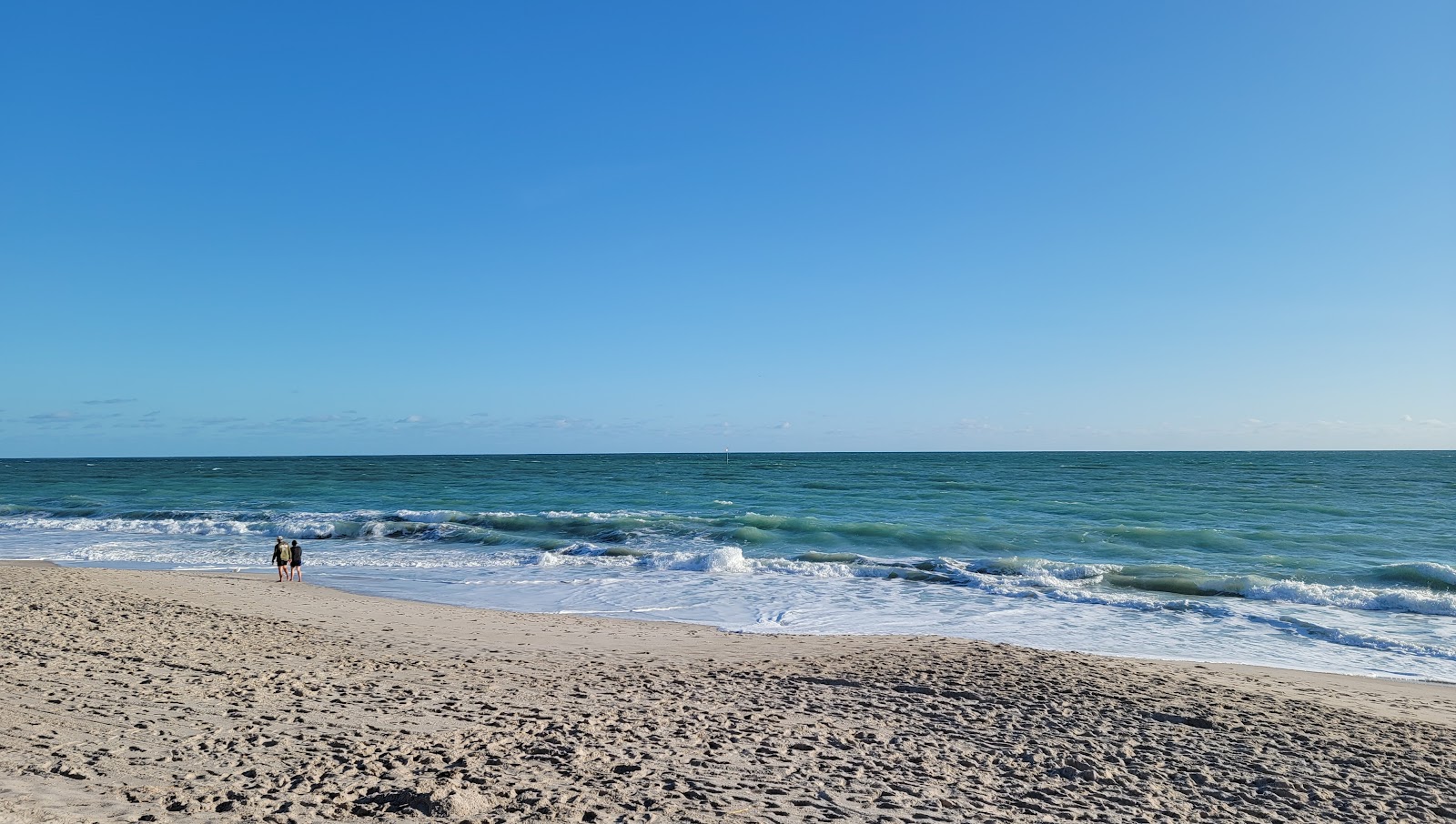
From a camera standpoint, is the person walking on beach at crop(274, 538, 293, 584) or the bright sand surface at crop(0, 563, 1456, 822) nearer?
the bright sand surface at crop(0, 563, 1456, 822)

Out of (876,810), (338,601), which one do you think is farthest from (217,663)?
(876,810)

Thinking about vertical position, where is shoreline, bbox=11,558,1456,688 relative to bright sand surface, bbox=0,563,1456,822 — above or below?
below

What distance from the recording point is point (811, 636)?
12.7 meters

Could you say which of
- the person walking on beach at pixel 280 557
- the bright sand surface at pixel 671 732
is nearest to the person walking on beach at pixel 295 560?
the person walking on beach at pixel 280 557

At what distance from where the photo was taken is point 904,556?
76.3 ft

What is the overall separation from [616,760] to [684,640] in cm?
600

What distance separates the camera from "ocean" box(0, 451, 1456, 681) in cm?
1415

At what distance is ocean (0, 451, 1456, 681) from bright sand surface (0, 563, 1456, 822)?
129 inches

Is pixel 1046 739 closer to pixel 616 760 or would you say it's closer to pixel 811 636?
pixel 616 760

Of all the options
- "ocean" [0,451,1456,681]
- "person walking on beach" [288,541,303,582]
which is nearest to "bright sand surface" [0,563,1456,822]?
"ocean" [0,451,1456,681]

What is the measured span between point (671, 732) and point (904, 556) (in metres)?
17.3

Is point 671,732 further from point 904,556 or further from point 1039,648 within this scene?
point 904,556

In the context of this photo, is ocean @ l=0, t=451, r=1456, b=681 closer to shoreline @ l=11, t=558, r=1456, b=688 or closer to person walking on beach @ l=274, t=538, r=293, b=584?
shoreline @ l=11, t=558, r=1456, b=688

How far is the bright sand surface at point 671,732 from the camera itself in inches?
216
